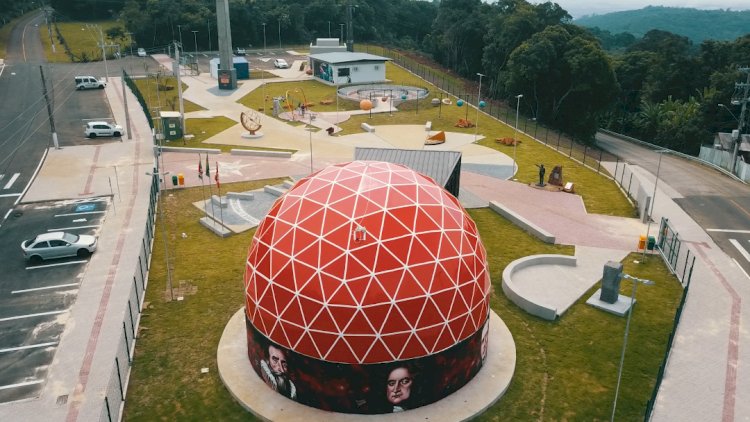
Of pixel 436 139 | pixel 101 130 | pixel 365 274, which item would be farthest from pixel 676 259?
pixel 101 130

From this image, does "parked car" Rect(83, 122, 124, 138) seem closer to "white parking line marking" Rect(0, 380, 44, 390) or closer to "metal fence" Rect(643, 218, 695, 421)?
"white parking line marking" Rect(0, 380, 44, 390)

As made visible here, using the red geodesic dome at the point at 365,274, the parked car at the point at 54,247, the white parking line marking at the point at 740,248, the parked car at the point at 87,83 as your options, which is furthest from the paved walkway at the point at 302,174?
the parked car at the point at 87,83

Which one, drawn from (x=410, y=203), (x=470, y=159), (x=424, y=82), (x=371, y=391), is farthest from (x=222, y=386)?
(x=424, y=82)

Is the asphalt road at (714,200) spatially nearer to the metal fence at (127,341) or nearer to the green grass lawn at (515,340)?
the green grass lawn at (515,340)

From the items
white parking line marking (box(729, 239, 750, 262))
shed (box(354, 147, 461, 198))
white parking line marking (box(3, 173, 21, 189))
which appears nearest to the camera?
white parking line marking (box(729, 239, 750, 262))

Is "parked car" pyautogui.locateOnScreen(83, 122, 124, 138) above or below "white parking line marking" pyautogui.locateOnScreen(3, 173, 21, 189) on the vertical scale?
above

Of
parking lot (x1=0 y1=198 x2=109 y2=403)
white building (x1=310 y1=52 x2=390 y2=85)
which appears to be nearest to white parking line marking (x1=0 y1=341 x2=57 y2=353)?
parking lot (x1=0 y1=198 x2=109 y2=403)
